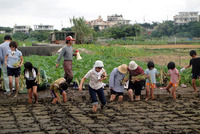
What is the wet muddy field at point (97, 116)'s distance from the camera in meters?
5.73

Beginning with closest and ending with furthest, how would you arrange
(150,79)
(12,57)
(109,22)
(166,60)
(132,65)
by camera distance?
(132,65), (12,57), (150,79), (166,60), (109,22)

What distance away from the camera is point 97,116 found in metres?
6.87

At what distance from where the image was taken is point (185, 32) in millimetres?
71500

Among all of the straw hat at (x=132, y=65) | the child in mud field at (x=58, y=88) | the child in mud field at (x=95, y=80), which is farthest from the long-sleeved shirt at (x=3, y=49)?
the straw hat at (x=132, y=65)

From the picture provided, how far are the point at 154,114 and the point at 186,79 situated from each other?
5.06 metres

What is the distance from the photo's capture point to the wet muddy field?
5.73m

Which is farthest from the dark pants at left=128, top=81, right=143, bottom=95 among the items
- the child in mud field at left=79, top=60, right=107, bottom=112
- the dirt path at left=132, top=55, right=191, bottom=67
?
the dirt path at left=132, top=55, right=191, bottom=67

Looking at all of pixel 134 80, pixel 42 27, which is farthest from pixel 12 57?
pixel 42 27

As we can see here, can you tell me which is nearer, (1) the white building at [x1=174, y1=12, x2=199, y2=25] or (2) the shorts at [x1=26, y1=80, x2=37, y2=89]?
(2) the shorts at [x1=26, y1=80, x2=37, y2=89]

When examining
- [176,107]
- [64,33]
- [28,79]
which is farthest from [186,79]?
[64,33]

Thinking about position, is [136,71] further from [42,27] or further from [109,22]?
[42,27]

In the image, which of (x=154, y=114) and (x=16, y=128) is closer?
(x=16, y=128)

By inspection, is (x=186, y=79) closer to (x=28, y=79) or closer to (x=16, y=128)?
(x=28, y=79)

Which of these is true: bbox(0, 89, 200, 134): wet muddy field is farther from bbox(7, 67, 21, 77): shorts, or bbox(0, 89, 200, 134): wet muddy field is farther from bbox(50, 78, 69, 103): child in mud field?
bbox(7, 67, 21, 77): shorts
